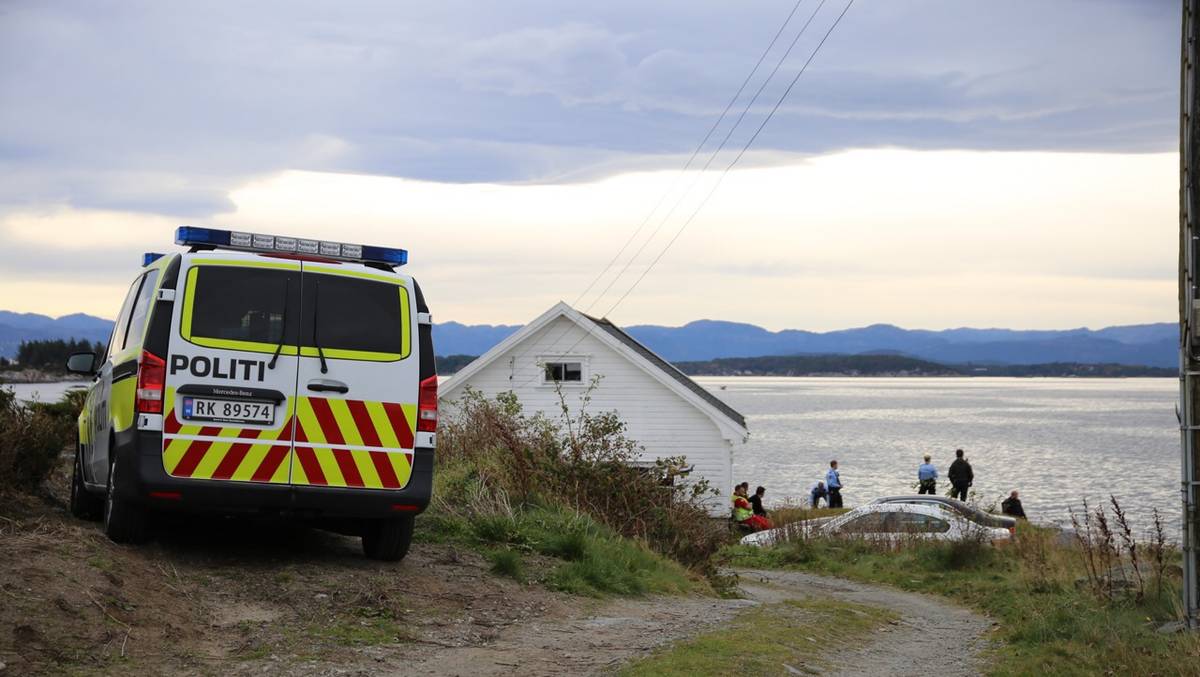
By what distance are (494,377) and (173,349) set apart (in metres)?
28.9

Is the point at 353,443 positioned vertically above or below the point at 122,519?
above

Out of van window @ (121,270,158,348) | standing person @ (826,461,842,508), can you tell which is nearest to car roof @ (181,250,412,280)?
van window @ (121,270,158,348)

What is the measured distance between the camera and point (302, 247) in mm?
10281

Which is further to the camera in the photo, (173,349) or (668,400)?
(668,400)

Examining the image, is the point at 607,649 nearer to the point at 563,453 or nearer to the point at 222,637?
the point at 222,637

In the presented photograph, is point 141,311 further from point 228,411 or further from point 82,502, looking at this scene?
point 82,502

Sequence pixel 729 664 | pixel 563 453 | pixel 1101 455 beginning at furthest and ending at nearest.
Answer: pixel 1101 455, pixel 563 453, pixel 729 664

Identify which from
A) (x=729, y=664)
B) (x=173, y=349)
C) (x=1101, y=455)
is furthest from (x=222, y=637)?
(x=1101, y=455)

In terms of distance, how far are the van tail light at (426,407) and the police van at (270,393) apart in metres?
0.02

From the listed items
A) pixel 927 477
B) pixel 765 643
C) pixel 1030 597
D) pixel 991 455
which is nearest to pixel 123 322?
pixel 765 643

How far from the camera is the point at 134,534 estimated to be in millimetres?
9578

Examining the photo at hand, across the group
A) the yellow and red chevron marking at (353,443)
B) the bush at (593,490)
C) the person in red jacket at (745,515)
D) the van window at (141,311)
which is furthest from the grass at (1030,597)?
the van window at (141,311)

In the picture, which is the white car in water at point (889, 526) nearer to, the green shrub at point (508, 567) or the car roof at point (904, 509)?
the car roof at point (904, 509)

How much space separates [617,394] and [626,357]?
109 cm
